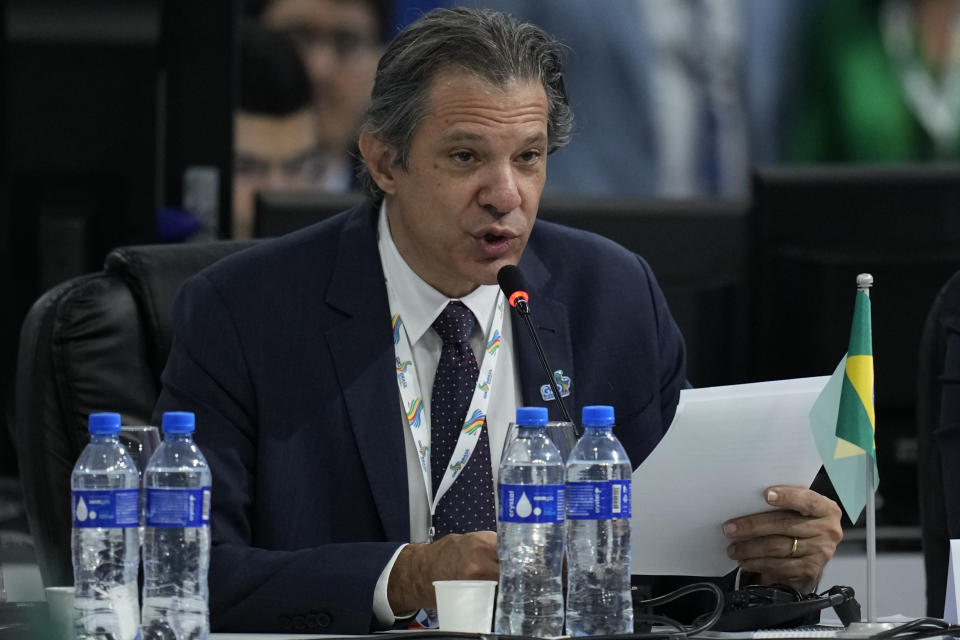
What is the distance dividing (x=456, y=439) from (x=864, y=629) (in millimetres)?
644

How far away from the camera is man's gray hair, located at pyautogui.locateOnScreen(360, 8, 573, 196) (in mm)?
1970

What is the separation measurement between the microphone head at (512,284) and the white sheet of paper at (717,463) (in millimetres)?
271

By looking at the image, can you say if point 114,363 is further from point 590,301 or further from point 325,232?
point 590,301

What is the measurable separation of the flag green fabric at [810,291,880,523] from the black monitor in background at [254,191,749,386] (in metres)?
0.90

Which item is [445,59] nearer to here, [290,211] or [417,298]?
[417,298]

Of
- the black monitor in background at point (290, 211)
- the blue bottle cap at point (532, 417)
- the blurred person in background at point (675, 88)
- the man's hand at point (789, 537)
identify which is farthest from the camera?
the blurred person in background at point (675, 88)

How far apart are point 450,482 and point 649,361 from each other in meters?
0.39

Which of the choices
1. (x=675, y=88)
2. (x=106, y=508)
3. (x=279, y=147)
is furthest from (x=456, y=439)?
(x=675, y=88)

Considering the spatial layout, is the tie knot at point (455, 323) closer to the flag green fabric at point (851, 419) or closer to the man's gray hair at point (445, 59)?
the man's gray hair at point (445, 59)

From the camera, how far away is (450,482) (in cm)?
190

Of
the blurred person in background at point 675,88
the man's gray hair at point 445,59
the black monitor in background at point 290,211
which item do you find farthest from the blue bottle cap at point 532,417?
the blurred person in background at point 675,88

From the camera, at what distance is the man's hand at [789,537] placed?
1.65 m

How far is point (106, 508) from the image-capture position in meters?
1.40

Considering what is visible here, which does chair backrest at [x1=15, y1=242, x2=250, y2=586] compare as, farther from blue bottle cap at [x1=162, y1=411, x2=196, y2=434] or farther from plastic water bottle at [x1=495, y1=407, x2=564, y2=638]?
plastic water bottle at [x1=495, y1=407, x2=564, y2=638]
